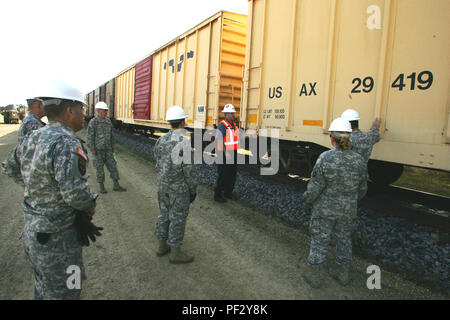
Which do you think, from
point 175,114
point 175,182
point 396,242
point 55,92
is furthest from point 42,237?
point 396,242

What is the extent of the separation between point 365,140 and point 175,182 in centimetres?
234

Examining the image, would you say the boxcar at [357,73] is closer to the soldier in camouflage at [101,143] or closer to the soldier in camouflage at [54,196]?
the soldier in camouflage at [101,143]

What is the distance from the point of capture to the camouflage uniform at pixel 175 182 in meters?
2.95

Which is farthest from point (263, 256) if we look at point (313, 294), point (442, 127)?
point (442, 127)

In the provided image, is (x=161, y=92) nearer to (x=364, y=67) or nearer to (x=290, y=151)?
(x=290, y=151)

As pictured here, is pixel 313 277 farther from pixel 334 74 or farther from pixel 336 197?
pixel 334 74

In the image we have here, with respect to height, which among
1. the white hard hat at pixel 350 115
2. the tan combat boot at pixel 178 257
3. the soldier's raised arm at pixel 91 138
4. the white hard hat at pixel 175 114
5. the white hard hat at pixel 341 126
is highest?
the white hard hat at pixel 350 115

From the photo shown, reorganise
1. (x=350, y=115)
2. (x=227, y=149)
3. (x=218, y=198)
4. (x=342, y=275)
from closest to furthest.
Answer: (x=342, y=275) → (x=350, y=115) → (x=227, y=149) → (x=218, y=198)

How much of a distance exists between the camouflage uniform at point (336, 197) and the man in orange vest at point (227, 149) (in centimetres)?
247

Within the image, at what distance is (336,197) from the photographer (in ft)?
8.43

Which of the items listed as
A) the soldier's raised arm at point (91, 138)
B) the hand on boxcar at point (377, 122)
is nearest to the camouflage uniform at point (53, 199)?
the hand on boxcar at point (377, 122)

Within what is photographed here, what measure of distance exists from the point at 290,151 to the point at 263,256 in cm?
257

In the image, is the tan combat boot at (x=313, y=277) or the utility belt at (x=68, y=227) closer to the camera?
the utility belt at (x=68, y=227)

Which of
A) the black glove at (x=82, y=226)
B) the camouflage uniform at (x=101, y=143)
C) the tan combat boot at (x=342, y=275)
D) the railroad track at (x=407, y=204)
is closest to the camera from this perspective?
the black glove at (x=82, y=226)
